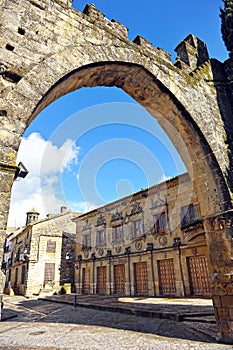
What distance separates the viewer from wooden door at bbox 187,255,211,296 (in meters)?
11.4

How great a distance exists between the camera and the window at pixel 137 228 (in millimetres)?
15562

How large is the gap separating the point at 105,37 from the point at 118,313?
8.51 m

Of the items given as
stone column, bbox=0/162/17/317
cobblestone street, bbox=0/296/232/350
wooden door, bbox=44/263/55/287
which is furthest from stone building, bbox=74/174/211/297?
stone column, bbox=0/162/17/317

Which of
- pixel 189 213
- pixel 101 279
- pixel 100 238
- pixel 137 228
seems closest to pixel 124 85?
pixel 189 213

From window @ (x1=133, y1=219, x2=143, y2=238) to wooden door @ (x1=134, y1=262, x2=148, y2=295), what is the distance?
176 cm

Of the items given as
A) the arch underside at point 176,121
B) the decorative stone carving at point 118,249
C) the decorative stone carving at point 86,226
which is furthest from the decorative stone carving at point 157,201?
the arch underside at point 176,121

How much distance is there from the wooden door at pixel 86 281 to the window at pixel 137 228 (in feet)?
19.6

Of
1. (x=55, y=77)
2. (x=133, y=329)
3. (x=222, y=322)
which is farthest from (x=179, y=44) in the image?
(x=133, y=329)

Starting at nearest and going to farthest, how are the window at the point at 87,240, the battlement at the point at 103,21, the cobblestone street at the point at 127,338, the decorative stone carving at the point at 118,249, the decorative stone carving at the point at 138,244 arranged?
the cobblestone street at the point at 127,338 → the battlement at the point at 103,21 → the decorative stone carving at the point at 138,244 → the decorative stone carving at the point at 118,249 → the window at the point at 87,240

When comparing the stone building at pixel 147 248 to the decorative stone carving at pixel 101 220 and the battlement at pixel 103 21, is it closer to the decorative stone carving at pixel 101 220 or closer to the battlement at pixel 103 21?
the decorative stone carving at pixel 101 220

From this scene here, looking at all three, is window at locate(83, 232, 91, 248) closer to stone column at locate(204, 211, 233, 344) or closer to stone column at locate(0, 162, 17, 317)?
stone column at locate(204, 211, 233, 344)

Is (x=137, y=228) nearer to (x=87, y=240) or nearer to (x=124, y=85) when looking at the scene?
(x=87, y=240)

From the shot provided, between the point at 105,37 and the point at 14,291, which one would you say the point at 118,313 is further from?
the point at 14,291

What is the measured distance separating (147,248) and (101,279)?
553cm
